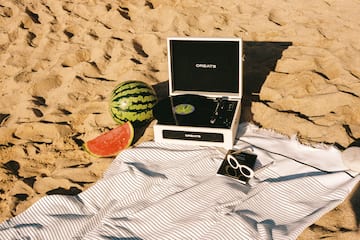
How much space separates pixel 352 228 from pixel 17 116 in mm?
3420

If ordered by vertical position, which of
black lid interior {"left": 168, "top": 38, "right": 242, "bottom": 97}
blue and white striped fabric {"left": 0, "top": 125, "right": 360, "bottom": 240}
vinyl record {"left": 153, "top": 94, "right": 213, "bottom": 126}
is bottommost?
blue and white striped fabric {"left": 0, "top": 125, "right": 360, "bottom": 240}

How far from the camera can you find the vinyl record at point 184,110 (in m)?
3.58

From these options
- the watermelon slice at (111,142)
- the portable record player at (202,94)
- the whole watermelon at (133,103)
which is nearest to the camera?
the portable record player at (202,94)

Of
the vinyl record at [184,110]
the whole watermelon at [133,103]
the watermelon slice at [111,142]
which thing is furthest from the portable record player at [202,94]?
the watermelon slice at [111,142]

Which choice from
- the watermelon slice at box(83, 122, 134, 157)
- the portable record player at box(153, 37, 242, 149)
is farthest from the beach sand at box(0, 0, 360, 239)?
the portable record player at box(153, 37, 242, 149)

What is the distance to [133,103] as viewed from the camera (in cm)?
384

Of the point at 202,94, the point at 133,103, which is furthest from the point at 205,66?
the point at 133,103

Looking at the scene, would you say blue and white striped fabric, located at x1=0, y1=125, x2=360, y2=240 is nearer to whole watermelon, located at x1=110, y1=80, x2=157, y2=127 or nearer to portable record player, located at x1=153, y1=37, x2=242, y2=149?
portable record player, located at x1=153, y1=37, x2=242, y2=149

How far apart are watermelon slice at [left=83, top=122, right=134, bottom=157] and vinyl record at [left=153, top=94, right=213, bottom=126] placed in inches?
12.8

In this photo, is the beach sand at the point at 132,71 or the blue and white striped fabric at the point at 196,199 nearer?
the blue and white striped fabric at the point at 196,199

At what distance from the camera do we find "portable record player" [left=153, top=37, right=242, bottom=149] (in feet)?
11.5

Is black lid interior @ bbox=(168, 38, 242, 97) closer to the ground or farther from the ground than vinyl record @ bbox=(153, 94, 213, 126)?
farther from the ground

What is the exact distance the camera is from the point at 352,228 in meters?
2.71

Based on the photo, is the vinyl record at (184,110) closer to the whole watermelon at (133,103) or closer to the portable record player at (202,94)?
the portable record player at (202,94)
